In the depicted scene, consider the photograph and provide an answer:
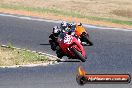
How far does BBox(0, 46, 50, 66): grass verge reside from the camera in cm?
1986

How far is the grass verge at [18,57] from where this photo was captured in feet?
65.2

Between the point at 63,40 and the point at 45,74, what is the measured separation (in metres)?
3.99

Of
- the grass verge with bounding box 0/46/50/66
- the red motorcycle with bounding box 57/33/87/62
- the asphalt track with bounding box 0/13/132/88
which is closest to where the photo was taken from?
the red motorcycle with bounding box 57/33/87/62

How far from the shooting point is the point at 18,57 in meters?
20.8

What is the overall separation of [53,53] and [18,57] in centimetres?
265

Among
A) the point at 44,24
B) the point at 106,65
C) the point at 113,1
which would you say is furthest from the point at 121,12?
the point at 106,65

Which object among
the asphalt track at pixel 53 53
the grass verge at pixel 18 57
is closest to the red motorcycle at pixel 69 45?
the asphalt track at pixel 53 53

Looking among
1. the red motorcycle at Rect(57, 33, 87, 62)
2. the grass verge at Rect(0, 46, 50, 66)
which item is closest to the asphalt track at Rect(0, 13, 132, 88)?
the grass verge at Rect(0, 46, 50, 66)

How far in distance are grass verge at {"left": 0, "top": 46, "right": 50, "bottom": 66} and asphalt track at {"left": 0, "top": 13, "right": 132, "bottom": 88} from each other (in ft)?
3.13

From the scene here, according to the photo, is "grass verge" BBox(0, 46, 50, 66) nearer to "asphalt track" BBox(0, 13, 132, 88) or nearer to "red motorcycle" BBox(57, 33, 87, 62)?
"asphalt track" BBox(0, 13, 132, 88)

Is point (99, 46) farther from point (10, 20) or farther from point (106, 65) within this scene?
point (10, 20)

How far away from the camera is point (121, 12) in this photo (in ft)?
161

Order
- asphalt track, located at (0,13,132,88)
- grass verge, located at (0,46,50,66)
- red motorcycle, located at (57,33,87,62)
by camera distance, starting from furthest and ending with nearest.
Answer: grass verge, located at (0,46,50,66)
asphalt track, located at (0,13,132,88)
red motorcycle, located at (57,33,87,62)

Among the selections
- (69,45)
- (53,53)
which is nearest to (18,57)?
(53,53)
